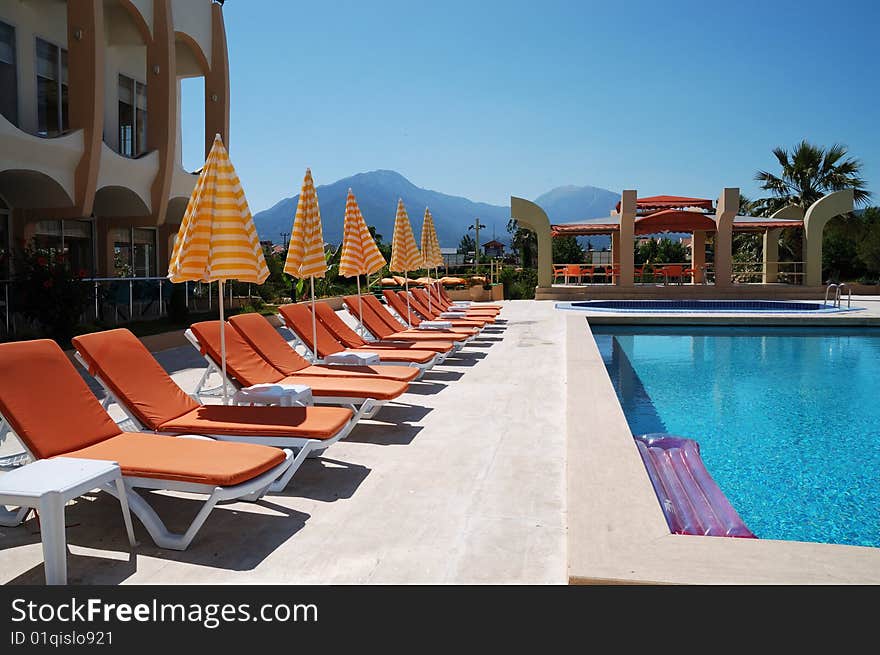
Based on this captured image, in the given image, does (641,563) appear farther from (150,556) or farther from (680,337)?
(680,337)

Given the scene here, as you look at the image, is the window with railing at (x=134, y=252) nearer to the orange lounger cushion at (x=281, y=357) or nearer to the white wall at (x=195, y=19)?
the white wall at (x=195, y=19)

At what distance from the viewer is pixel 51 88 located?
14.2 metres

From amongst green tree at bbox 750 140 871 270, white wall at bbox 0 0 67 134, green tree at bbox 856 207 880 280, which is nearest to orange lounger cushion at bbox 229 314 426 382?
white wall at bbox 0 0 67 134

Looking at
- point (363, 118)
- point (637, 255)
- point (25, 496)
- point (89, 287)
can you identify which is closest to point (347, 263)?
point (89, 287)

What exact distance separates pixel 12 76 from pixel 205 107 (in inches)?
220

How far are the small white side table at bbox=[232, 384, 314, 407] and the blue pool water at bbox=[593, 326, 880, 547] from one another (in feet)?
11.4

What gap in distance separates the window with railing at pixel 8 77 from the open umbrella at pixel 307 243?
868 cm

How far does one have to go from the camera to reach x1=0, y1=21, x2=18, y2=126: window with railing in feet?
42.2

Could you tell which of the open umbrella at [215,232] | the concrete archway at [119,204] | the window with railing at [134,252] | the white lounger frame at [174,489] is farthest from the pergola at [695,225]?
the white lounger frame at [174,489]

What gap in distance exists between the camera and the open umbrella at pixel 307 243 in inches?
306

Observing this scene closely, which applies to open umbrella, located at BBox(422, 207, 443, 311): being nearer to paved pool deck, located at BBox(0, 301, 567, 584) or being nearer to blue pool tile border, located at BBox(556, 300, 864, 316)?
blue pool tile border, located at BBox(556, 300, 864, 316)

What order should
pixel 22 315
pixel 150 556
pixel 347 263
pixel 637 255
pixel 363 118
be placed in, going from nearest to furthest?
pixel 150 556 < pixel 347 263 < pixel 22 315 < pixel 637 255 < pixel 363 118

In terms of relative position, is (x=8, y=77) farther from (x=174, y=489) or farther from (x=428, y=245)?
(x=174, y=489)

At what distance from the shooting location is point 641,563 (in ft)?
Result: 9.94
